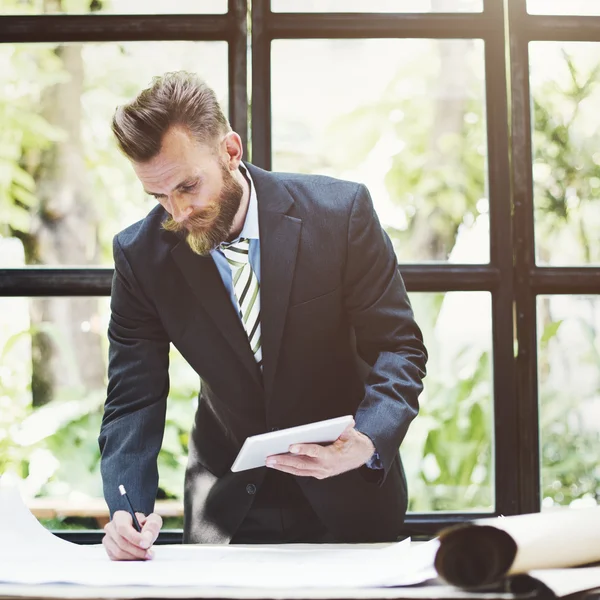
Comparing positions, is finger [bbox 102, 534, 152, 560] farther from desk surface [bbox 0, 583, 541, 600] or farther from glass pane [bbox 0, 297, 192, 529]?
glass pane [bbox 0, 297, 192, 529]

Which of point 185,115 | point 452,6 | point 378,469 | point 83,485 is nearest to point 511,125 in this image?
point 452,6

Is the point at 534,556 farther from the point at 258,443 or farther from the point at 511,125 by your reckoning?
the point at 511,125

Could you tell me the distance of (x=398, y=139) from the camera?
2199 mm

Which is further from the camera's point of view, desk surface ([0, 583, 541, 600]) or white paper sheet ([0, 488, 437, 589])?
white paper sheet ([0, 488, 437, 589])

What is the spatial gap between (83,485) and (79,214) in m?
0.84

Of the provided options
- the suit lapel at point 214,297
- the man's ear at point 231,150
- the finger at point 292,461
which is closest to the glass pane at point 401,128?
the man's ear at point 231,150

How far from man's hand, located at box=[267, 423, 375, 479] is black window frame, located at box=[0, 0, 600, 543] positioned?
82 cm

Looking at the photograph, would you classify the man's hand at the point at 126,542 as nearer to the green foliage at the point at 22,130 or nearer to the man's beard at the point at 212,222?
the man's beard at the point at 212,222

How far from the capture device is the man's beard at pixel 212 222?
5.13ft

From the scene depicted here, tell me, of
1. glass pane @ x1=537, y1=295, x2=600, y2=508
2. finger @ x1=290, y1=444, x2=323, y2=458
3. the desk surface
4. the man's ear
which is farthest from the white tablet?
glass pane @ x1=537, y1=295, x2=600, y2=508

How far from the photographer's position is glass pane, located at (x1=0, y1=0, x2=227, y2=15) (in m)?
2.16

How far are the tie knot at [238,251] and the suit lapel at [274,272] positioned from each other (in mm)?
65

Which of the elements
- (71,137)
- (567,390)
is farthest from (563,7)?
(71,137)

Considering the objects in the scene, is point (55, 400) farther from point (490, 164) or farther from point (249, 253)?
point (490, 164)
